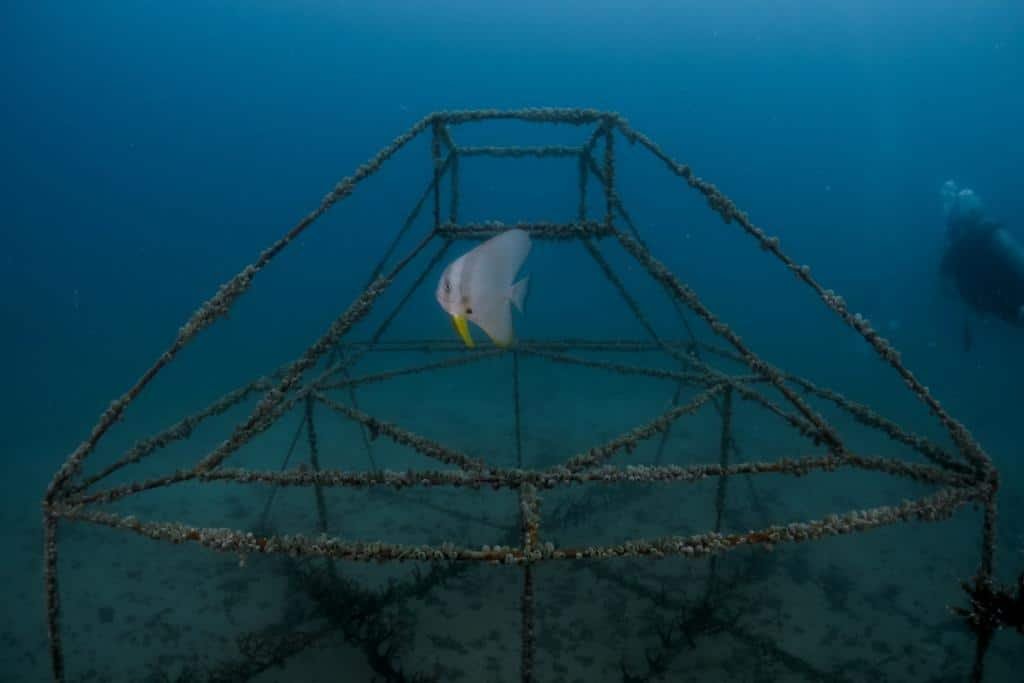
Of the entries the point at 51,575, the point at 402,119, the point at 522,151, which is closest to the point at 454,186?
the point at 522,151

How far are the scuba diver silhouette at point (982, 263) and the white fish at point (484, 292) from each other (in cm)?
1495

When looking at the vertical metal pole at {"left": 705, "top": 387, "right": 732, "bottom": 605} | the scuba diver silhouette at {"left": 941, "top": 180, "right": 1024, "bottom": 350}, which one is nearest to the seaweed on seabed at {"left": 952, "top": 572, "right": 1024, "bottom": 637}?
the vertical metal pole at {"left": 705, "top": 387, "right": 732, "bottom": 605}

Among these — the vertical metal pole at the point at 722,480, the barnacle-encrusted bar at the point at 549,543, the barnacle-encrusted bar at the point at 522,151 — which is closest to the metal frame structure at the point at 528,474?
the barnacle-encrusted bar at the point at 549,543

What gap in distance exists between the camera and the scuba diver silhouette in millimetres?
14250

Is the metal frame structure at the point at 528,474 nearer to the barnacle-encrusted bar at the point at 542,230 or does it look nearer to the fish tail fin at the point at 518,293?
the barnacle-encrusted bar at the point at 542,230

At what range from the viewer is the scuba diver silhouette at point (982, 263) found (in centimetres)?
1425

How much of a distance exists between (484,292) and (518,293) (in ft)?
0.81

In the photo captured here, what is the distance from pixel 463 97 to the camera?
92.1m

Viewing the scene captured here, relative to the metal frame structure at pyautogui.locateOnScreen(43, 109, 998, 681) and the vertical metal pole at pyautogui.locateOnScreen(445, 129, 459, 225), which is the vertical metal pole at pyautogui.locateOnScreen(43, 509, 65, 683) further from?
the vertical metal pole at pyautogui.locateOnScreen(445, 129, 459, 225)

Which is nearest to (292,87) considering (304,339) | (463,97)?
(463,97)

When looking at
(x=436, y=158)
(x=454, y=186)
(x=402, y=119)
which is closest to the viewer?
(x=436, y=158)

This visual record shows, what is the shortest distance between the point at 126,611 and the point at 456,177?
339 inches

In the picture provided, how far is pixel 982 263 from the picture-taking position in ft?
49.6

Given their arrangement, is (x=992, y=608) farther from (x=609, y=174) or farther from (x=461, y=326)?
(x=609, y=174)
